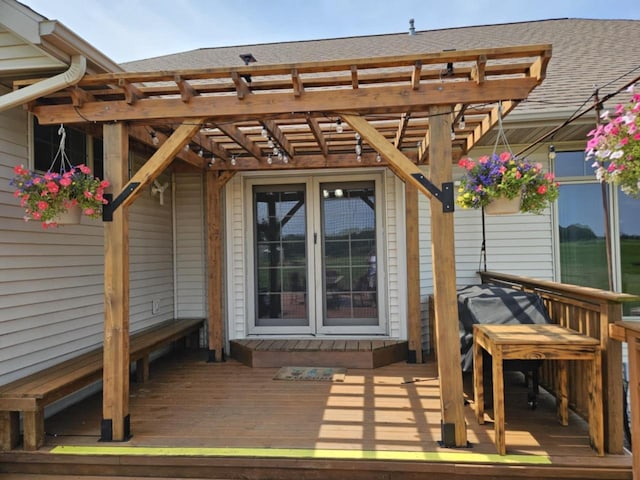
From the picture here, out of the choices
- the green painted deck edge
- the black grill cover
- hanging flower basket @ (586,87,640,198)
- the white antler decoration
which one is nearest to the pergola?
the green painted deck edge

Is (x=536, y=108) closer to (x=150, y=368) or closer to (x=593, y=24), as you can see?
(x=593, y=24)

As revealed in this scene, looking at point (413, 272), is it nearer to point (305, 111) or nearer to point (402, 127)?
point (402, 127)

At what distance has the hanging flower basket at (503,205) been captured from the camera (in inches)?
Answer: 107

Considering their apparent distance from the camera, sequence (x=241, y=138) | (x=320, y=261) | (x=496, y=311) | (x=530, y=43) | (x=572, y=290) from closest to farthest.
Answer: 1. (x=572, y=290)
2. (x=496, y=311)
3. (x=241, y=138)
4. (x=320, y=261)
5. (x=530, y=43)

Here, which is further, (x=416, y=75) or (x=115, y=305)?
(x=115, y=305)

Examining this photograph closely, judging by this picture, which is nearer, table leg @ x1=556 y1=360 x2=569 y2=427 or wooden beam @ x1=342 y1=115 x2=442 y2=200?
wooden beam @ x1=342 y1=115 x2=442 y2=200

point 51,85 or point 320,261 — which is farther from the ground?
point 51,85

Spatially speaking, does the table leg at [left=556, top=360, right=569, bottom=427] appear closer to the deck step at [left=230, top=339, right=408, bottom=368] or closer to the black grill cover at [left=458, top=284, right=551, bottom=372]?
the black grill cover at [left=458, top=284, right=551, bottom=372]

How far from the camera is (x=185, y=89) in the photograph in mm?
2723

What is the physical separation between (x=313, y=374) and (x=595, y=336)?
8.12 ft

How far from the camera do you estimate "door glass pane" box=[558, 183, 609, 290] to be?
4.83 meters

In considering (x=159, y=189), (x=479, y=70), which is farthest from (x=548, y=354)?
(x=159, y=189)

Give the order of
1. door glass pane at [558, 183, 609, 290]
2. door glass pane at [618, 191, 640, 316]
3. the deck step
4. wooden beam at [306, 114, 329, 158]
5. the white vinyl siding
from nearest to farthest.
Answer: wooden beam at [306, 114, 329, 158] < the deck step < door glass pane at [618, 191, 640, 316] < door glass pane at [558, 183, 609, 290] < the white vinyl siding

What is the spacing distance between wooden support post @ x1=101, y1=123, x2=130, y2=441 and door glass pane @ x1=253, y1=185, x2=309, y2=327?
240cm
